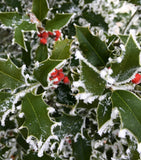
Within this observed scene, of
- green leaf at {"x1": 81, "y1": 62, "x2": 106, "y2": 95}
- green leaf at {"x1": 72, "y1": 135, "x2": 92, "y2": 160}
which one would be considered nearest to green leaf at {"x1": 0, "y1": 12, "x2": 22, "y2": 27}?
green leaf at {"x1": 81, "y1": 62, "x2": 106, "y2": 95}

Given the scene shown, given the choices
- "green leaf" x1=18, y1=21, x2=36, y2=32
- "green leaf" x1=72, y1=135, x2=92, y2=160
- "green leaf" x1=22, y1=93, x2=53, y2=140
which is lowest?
"green leaf" x1=72, y1=135, x2=92, y2=160

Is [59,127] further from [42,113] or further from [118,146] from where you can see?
[118,146]

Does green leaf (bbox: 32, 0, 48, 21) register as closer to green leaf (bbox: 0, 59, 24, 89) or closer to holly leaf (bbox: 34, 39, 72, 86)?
holly leaf (bbox: 34, 39, 72, 86)

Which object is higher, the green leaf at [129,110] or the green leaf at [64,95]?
the green leaf at [129,110]

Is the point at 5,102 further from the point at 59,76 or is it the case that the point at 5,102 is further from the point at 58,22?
the point at 58,22

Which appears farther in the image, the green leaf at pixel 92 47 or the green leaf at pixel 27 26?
the green leaf at pixel 27 26

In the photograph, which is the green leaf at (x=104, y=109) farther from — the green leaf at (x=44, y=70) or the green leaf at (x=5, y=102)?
the green leaf at (x=5, y=102)

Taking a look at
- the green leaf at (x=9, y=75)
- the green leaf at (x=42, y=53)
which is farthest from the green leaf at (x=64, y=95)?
the green leaf at (x=9, y=75)
